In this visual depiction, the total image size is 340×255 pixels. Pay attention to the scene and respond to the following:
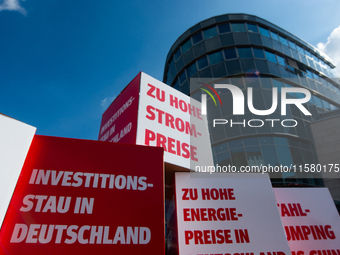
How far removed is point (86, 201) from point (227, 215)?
7.83ft

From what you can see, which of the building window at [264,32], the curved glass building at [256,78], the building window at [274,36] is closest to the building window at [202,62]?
the curved glass building at [256,78]

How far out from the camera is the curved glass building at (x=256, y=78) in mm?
15695

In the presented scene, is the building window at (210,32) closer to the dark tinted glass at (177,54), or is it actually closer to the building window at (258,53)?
the dark tinted glass at (177,54)

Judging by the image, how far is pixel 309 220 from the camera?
182 inches

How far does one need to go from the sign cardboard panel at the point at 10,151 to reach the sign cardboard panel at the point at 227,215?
2.49 meters

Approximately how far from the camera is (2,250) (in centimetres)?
262

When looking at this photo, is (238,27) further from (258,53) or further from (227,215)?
(227,215)

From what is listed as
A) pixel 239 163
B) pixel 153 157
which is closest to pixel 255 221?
pixel 153 157

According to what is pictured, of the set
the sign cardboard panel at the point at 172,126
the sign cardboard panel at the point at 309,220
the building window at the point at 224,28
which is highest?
the building window at the point at 224,28

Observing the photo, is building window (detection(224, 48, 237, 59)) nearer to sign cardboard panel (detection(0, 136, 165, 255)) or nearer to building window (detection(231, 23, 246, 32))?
building window (detection(231, 23, 246, 32))

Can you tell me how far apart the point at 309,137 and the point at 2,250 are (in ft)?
62.6

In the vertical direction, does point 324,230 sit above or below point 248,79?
below

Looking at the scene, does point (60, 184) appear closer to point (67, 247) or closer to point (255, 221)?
point (67, 247)

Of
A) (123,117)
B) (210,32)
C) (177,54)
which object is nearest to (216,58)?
(210,32)
